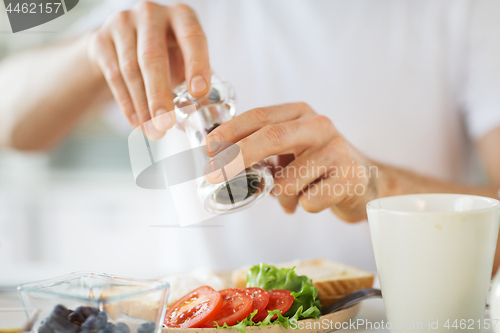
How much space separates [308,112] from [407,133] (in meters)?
0.58

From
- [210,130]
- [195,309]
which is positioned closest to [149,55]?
[210,130]

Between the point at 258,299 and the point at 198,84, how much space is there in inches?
8.0

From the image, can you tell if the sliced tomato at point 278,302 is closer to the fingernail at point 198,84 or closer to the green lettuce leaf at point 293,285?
the green lettuce leaf at point 293,285

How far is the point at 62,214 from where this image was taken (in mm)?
1673

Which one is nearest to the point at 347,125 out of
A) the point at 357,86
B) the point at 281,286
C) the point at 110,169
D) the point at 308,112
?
the point at 357,86

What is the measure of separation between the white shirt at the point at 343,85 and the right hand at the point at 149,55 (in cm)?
48

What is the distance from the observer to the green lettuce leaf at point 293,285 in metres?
0.34

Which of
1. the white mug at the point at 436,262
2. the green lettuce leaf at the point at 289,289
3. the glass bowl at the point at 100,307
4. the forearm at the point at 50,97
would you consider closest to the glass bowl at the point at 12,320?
the glass bowl at the point at 100,307

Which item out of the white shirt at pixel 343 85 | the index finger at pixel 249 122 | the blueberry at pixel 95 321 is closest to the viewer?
the blueberry at pixel 95 321

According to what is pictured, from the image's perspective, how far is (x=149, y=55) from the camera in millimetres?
432

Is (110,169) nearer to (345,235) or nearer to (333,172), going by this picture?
(345,235)

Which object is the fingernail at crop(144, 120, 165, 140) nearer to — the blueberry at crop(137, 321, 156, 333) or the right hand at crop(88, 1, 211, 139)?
the right hand at crop(88, 1, 211, 139)

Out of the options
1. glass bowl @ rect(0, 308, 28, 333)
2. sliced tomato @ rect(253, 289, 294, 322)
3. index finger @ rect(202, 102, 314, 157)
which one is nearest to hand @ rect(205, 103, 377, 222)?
index finger @ rect(202, 102, 314, 157)

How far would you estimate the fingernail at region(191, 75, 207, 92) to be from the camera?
0.37m
